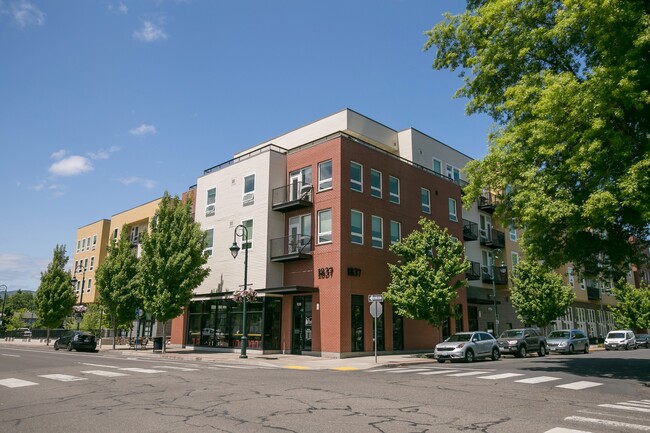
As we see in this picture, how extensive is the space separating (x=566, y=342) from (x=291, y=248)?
19320 mm

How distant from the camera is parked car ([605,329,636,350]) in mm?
40969

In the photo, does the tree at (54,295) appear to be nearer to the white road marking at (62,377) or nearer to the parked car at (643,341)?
the white road marking at (62,377)

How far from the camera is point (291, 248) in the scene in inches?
1088

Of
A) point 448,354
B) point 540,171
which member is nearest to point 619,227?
point 540,171

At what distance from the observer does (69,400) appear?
9773 millimetres

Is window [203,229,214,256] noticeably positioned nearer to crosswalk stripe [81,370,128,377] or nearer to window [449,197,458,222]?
crosswalk stripe [81,370,128,377]

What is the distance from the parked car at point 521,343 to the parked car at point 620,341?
55.0 feet

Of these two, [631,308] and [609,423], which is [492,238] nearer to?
[631,308]

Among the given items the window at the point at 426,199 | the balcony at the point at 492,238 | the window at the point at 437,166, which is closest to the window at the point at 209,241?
the window at the point at 426,199

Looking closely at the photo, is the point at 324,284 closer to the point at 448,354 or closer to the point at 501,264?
the point at 448,354

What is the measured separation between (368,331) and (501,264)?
2003 centimetres

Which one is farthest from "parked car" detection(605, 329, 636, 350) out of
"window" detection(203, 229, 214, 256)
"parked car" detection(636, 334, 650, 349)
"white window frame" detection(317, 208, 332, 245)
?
"window" detection(203, 229, 214, 256)

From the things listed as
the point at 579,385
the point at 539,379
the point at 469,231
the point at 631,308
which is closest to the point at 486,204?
the point at 469,231

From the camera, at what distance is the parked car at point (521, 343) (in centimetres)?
2728
